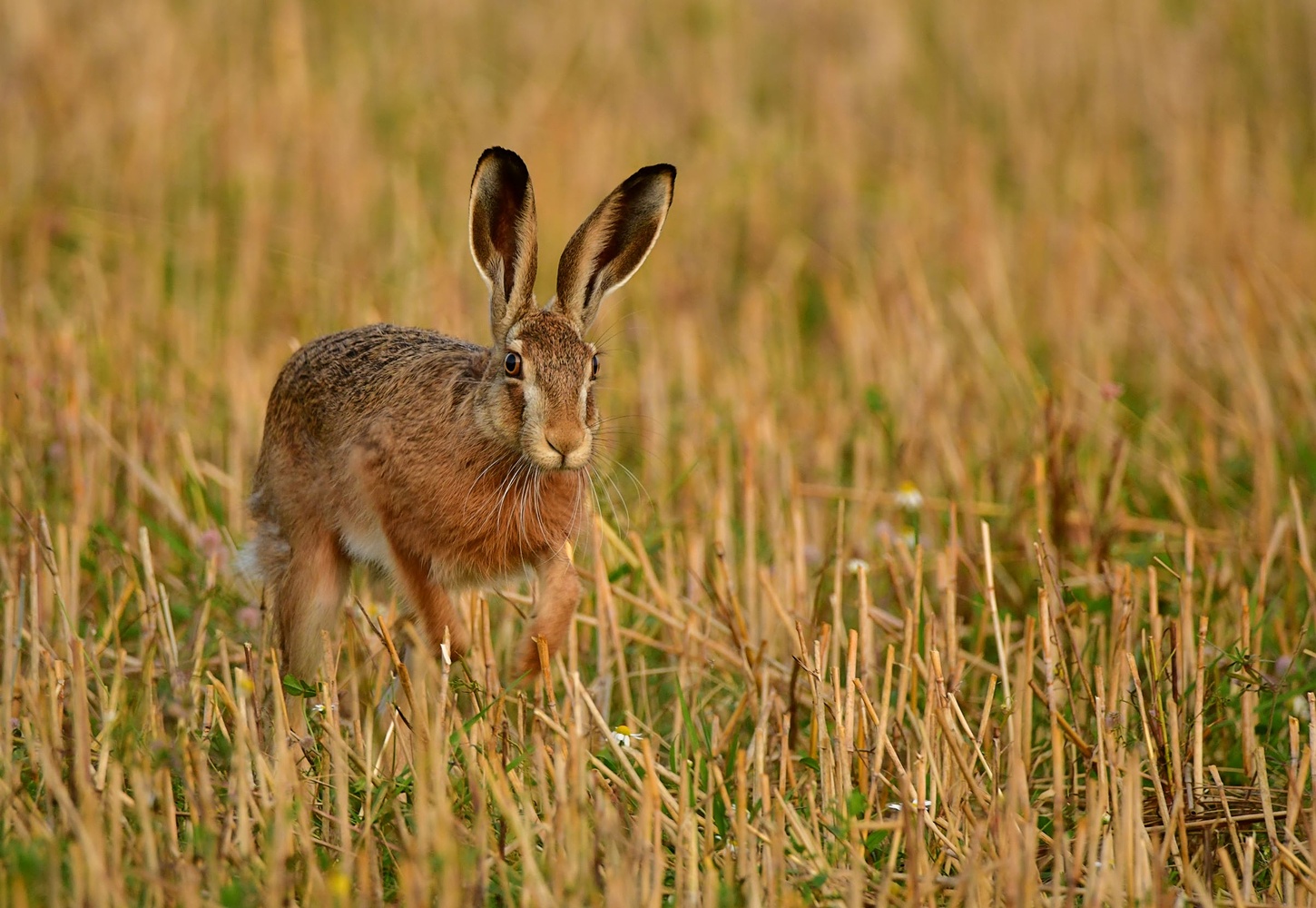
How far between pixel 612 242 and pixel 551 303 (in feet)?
0.72

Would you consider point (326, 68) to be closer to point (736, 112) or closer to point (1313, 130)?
point (736, 112)

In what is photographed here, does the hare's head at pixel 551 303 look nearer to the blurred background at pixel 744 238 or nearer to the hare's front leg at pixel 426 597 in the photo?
the hare's front leg at pixel 426 597

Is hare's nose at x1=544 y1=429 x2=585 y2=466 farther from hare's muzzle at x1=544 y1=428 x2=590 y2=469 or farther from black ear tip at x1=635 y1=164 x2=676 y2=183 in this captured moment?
black ear tip at x1=635 y1=164 x2=676 y2=183

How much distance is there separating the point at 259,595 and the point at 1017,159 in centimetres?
604

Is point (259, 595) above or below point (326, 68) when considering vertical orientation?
below

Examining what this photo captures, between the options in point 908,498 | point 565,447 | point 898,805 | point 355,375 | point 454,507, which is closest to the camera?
point 898,805

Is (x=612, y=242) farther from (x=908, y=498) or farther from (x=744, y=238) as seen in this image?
(x=744, y=238)

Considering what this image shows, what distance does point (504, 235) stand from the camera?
4.22 m

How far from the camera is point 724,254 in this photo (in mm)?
8445

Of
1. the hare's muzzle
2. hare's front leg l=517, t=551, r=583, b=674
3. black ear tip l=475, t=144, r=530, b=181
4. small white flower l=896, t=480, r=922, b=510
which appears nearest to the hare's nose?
the hare's muzzle

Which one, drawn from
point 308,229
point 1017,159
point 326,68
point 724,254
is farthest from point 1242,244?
point 326,68

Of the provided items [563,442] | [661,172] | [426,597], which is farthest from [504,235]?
[426,597]

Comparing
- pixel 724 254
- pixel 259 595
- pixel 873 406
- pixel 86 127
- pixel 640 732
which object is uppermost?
pixel 86 127

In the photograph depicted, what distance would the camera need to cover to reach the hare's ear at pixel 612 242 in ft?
13.4
